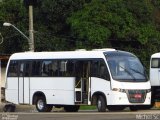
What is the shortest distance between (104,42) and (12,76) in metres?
30.2

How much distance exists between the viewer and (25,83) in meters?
35.5

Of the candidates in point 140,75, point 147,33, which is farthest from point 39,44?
point 140,75

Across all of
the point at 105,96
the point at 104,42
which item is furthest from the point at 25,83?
the point at 104,42

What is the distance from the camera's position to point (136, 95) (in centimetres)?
3161

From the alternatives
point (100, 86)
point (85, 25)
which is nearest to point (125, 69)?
point (100, 86)

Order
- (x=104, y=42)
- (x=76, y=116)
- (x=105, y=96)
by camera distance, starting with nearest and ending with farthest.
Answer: (x=76, y=116)
(x=105, y=96)
(x=104, y=42)

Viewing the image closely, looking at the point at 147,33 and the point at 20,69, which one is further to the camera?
the point at 147,33

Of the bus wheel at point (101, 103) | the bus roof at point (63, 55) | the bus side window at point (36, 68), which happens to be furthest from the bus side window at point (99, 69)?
the bus side window at point (36, 68)

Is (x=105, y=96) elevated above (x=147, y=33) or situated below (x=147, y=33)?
below

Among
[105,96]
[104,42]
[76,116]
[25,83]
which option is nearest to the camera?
[76,116]

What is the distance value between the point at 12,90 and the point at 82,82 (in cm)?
534

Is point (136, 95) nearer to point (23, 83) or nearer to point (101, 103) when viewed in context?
point (101, 103)

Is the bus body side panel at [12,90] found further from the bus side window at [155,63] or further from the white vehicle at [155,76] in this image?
the bus side window at [155,63]

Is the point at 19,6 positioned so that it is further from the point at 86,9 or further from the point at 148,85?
the point at 148,85
